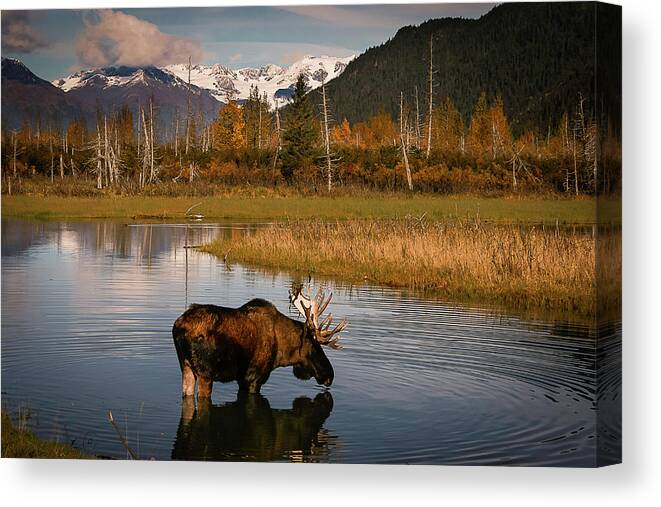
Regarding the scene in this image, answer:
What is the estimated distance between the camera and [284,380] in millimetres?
11219

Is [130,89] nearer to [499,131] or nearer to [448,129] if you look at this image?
[448,129]

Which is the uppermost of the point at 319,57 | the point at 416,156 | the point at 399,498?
the point at 319,57

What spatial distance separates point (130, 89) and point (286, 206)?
2.08 m

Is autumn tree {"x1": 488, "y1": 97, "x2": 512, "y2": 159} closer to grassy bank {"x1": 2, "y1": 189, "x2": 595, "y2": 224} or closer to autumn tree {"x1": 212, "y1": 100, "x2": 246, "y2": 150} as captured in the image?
grassy bank {"x1": 2, "y1": 189, "x2": 595, "y2": 224}

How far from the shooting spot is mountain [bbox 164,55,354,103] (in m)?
11.3

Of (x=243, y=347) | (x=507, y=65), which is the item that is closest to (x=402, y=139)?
(x=507, y=65)

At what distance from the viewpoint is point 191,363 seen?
387 inches

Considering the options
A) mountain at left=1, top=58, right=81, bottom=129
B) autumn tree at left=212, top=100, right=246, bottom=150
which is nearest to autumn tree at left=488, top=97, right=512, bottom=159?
autumn tree at left=212, top=100, right=246, bottom=150

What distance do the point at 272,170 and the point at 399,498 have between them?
4376 mm

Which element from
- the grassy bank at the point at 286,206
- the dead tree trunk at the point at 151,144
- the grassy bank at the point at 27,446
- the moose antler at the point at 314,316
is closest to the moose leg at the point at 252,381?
the moose antler at the point at 314,316

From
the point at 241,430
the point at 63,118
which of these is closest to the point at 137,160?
the point at 63,118

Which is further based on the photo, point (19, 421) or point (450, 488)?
point (19, 421)

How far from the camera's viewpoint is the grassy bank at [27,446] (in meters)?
10.1

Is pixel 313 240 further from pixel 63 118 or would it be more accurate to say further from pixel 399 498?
pixel 399 498
